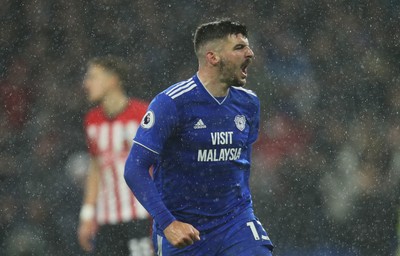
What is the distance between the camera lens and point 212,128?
171 inches

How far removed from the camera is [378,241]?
7.91 metres

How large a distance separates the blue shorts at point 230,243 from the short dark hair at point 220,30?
88 centimetres

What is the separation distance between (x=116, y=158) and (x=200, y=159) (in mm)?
2303

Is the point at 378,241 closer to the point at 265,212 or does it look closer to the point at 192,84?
the point at 265,212

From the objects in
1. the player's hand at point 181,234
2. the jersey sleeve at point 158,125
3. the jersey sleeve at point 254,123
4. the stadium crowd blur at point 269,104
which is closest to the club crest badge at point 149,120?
the jersey sleeve at point 158,125

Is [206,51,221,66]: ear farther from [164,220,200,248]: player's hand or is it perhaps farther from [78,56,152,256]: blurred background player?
[78,56,152,256]: blurred background player

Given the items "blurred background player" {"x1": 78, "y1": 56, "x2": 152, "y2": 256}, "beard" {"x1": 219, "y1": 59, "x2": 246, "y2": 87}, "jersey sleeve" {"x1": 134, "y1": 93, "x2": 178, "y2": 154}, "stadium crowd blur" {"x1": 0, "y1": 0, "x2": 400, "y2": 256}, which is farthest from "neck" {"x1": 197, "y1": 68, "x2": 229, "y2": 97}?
"stadium crowd blur" {"x1": 0, "y1": 0, "x2": 400, "y2": 256}

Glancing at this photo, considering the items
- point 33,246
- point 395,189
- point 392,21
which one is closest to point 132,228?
point 33,246

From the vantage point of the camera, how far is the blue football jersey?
430cm

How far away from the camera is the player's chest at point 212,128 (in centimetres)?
430

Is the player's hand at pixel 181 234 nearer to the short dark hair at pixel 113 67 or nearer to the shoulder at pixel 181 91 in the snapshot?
the shoulder at pixel 181 91

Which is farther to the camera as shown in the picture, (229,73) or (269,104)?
(269,104)

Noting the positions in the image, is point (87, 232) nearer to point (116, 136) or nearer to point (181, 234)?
point (116, 136)

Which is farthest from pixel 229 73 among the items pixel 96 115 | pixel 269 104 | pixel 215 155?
pixel 269 104
